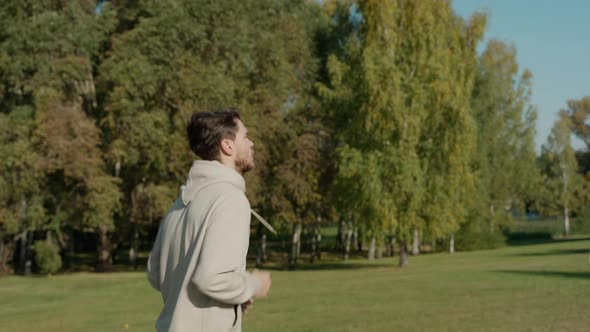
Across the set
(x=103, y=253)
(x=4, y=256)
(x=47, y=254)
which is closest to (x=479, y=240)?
(x=103, y=253)

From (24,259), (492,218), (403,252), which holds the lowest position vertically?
(24,259)

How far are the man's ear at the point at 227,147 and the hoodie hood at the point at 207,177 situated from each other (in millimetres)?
72

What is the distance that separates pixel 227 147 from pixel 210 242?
57cm

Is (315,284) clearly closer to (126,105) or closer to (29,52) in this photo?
(126,105)

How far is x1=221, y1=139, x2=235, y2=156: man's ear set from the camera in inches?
154

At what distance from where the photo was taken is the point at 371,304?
750 inches

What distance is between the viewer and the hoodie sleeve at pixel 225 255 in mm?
3537

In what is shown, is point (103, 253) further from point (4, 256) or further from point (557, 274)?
point (557, 274)

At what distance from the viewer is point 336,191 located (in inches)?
1496

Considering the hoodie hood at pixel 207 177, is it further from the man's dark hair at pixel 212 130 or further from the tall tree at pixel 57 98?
the tall tree at pixel 57 98

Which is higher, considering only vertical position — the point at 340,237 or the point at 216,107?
the point at 216,107

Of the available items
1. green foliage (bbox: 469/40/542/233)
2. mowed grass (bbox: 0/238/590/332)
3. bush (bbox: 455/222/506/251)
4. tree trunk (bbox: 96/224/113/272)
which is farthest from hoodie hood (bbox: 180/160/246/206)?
bush (bbox: 455/222/506/251)

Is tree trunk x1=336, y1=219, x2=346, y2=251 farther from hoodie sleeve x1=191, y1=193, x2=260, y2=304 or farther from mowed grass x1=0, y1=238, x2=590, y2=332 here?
hoodie sleeve x1=191, y1=193, x2=260, y2=304

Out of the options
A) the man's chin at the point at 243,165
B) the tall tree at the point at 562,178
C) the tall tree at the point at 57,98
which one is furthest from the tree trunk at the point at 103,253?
the tall tree at the point at 562,178
